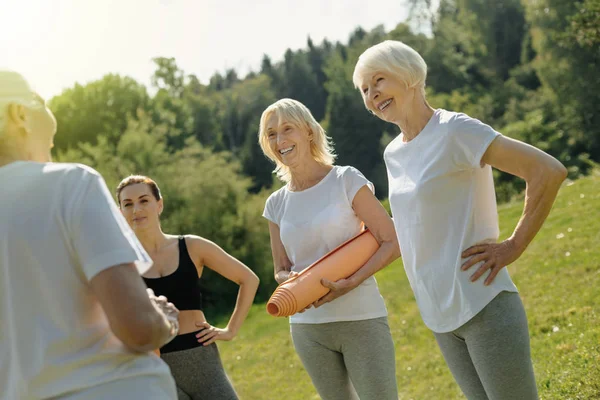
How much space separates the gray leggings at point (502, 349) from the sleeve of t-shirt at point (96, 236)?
1.87 metres

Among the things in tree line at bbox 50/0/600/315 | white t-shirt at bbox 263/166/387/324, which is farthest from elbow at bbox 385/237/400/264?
tree line at bbox 50/0/600/315

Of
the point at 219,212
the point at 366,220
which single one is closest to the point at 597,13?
the point at 366,220

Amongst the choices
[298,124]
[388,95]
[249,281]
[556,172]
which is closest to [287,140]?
[298,124]

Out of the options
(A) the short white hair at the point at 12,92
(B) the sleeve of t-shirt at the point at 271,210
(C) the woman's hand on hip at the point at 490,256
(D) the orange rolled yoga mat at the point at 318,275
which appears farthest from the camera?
(B) the sleeve of t-shirt at the point at 271,210

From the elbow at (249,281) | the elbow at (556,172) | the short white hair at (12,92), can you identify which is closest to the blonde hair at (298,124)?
the elbow at (249,281)

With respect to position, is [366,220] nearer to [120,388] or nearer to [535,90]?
[120,388]

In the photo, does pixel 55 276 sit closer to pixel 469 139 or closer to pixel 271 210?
pixel 469 139

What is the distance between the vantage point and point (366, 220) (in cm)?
425

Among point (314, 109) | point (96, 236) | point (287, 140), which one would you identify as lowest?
point (314, 109)

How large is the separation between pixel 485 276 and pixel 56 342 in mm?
2061

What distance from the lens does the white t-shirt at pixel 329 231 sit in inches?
165

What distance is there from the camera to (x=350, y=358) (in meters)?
4.14

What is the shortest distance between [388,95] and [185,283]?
1627 mm

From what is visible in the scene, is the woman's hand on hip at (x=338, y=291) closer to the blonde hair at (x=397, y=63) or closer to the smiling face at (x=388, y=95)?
the smiling face at (x=388, y=95)
